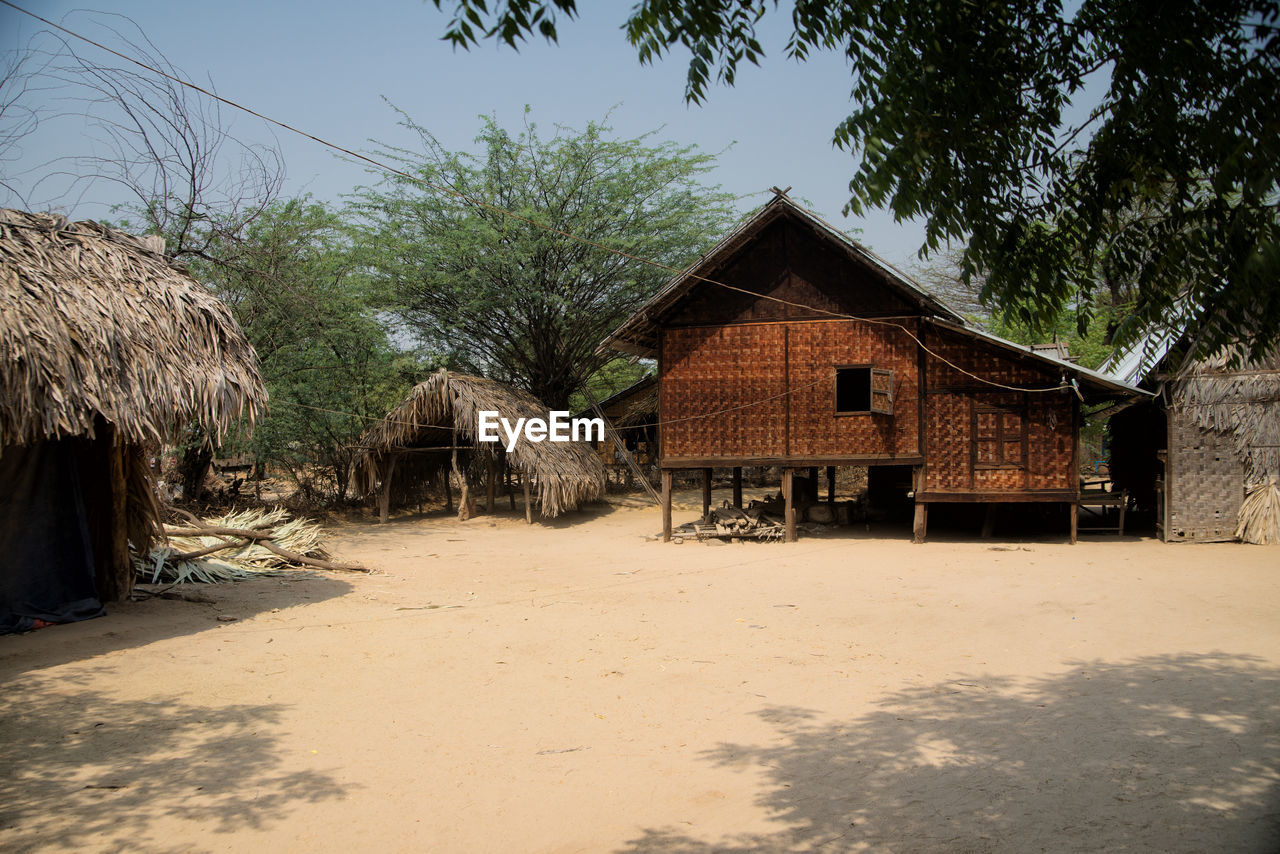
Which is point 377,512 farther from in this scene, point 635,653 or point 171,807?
point 171,807

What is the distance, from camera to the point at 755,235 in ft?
45.3

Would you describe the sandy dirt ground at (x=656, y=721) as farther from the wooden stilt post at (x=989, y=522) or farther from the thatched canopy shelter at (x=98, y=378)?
the wooden stilt post at (x=989, y=522)

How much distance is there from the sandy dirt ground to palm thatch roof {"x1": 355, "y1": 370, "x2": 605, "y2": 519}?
722 centimetres

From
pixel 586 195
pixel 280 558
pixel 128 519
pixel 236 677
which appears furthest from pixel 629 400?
pixel 236 677

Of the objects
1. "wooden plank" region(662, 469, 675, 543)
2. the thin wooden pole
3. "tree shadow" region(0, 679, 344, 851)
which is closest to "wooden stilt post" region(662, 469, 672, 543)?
"wooden plank" region(662, 469, 675, 543)

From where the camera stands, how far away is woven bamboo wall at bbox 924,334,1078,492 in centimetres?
1301

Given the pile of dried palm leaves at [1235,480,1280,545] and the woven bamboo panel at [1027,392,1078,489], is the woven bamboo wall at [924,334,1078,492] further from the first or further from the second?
the pile of dried palm leaves at [1235,480,1280,545]

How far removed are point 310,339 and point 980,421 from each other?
38.9 feet

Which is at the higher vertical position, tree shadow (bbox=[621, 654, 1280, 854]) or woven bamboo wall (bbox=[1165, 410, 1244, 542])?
woven bamboo wall (bbox=[1165, 410, 1244, 542])

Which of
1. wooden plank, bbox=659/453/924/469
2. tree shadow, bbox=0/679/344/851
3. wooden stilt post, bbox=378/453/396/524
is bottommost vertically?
tree shadow, bbox=0/679/344/851

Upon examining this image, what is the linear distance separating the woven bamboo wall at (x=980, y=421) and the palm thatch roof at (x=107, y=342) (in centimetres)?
985

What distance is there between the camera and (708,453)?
47.0 ft

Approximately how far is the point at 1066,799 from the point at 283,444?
15805mm

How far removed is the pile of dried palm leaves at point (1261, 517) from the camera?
41.1 ft
